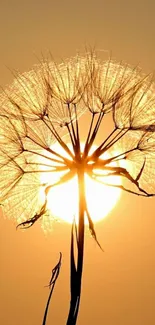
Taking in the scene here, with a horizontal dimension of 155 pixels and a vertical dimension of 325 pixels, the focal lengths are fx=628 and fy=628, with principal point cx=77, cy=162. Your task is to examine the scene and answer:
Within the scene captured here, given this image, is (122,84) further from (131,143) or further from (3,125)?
(3,125)

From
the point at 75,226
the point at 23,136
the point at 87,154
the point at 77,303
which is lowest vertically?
the point at 77,303

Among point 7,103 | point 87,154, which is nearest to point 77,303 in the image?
point 87,154

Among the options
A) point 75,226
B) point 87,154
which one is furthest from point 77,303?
point 87,154

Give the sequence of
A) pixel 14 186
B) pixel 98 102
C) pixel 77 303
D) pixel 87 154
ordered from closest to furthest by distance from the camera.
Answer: pixel 77 303, pixel 87 154, pixel 98 102, pixel 14 186

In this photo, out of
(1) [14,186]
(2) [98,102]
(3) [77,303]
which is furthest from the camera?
(1) [14,186]

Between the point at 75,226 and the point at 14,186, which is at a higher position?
the point at 14,186

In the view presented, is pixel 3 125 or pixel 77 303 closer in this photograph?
pixel 77 303

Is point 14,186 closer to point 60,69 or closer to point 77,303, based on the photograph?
point 60,69

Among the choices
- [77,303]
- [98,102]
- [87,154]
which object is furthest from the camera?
[98,102]

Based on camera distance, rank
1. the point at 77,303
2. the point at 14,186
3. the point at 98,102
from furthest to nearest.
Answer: the point at 14,186, the point at 98,102, the point at 77,303
